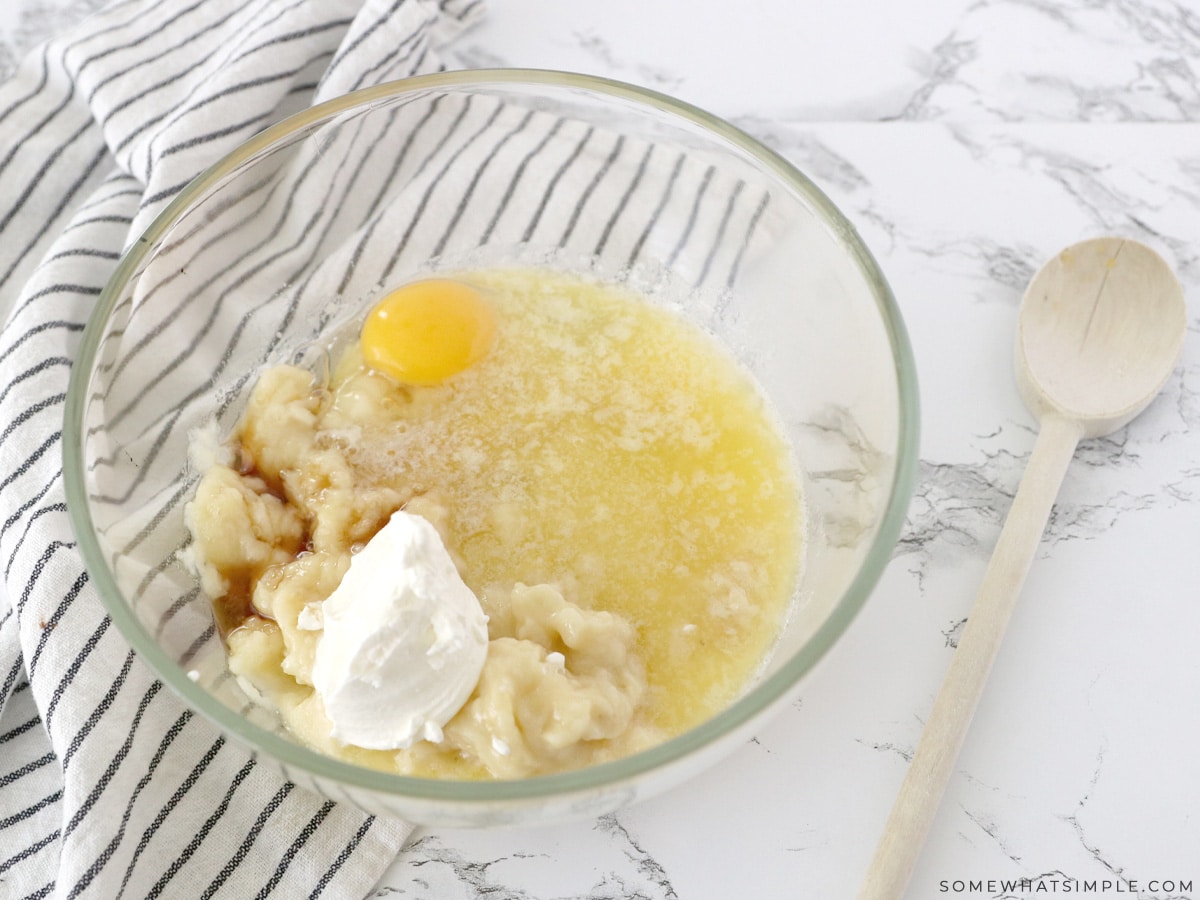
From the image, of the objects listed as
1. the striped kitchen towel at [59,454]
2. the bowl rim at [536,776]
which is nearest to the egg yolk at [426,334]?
the bowl rim at [536,776]

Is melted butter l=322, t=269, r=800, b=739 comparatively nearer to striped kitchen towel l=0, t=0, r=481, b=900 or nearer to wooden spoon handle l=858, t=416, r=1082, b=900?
wooden spoon handle l=858, t=416, r=1082, b=900

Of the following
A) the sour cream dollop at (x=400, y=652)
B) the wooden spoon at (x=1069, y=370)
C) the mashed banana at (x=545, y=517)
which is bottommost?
the sour cream dollop at (x=400, y=652)

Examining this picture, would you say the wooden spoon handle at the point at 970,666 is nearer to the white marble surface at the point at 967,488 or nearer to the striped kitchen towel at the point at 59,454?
the white marble surface at the point at 967,488

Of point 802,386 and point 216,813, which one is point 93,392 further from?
point 802,386

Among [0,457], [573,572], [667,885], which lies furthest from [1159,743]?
[0,457]

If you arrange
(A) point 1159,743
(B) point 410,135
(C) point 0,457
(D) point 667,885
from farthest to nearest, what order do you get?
1. (B) point 410,135
2. (C) point 0,457
3. (A) point 1159,743
4. (D) point 667,885

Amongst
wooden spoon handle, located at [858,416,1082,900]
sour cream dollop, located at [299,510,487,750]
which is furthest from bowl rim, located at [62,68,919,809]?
wooden spoon handle, located at [858,416,1082,900]
